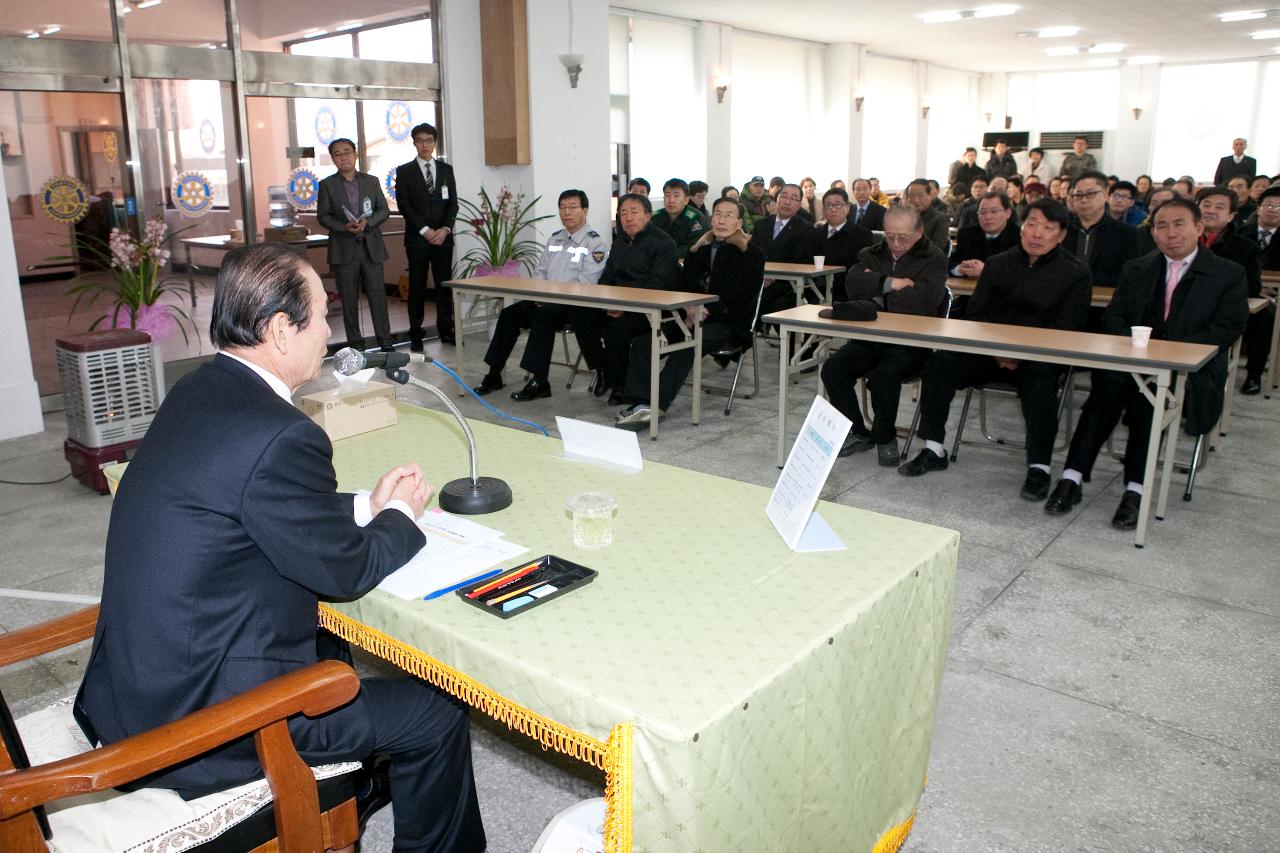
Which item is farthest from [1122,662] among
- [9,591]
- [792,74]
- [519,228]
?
[792,74]

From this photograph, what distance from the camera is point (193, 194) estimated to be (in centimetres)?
646

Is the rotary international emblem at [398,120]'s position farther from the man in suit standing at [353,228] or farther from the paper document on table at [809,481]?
the paper document on table at [809,481]

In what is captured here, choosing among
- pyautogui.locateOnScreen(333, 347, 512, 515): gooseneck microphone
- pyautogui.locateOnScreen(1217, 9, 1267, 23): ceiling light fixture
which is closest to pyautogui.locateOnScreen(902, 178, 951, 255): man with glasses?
pyautogui.locateOnScreen(333, 347, 512, 515): gooseneck microphone

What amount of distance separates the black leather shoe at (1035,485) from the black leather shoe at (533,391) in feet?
9.93

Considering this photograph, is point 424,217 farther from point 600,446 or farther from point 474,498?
point 474,498

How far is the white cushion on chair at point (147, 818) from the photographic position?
138cm

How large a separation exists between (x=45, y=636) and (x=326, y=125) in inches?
252

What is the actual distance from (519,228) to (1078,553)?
563 centimetres

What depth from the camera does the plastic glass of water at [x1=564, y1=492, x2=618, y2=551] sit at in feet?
6.07

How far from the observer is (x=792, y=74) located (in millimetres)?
13875

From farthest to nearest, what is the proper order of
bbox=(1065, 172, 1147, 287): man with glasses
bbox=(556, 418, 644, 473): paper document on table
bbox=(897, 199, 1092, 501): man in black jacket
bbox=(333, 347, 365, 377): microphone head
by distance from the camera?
bbox=(1065, 172, 1147, 287): man with glasses → bbox=(897, 199, 1092, 501): man in black jacket → bbox=(556, 418, 644, 473): paper document on table → bbox=(333, 347, 365, 377): microphone head

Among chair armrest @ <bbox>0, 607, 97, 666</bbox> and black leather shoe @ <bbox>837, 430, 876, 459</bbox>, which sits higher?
chair armrest @ <bbox>0, 607, 97, 666</bbox>

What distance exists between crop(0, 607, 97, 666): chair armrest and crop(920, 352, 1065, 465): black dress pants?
148 inches

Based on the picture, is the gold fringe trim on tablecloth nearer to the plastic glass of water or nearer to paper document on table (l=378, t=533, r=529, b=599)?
paper document on table (l=378, t=533, r=529, b=599)
